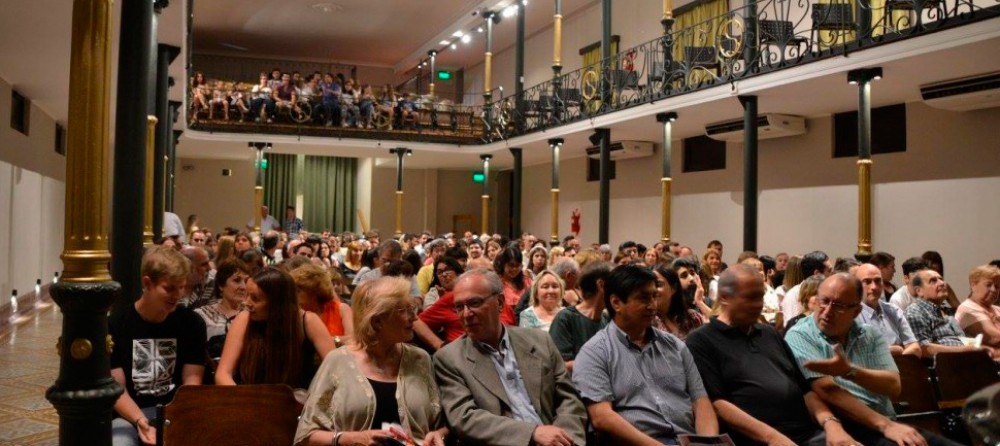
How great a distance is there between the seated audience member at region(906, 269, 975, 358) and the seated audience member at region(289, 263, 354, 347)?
3.92 metres

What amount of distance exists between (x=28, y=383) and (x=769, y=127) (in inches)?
436

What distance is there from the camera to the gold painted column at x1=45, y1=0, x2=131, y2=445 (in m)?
2.93

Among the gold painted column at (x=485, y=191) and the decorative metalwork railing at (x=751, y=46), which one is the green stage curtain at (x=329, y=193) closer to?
the gold painted column at (x=485, y=191)

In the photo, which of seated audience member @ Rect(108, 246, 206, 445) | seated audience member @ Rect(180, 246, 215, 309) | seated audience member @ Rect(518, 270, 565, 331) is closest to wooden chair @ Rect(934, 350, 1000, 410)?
seated audience member @ Rect(518, 270, 565, 331)

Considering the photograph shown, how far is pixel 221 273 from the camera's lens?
5.20 m

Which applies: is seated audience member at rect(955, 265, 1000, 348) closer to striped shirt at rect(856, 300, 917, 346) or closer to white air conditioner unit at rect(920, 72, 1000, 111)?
striped shirt at rect(856, 300, 917, 346)

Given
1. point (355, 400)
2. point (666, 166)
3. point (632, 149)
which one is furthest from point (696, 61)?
point (355, 400)

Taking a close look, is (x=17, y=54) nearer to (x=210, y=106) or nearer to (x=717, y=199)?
(x=210, y=106)

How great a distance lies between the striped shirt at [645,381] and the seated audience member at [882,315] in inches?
82.9

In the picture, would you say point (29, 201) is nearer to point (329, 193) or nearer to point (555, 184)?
point (555, 184)

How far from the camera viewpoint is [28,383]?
6.80m

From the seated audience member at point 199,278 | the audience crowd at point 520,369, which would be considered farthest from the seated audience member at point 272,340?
the seated audience member at point 199,278

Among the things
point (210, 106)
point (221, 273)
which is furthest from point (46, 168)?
point (221, 273)

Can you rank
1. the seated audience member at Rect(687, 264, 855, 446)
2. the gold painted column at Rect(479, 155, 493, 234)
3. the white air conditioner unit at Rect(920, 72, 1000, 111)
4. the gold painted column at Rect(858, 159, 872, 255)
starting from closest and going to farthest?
the seated audience member at Rect(687, 264, 855, 446), the white air conditioner unit at Rect(920, 72, 1000, 111), the gold painted column at Rect(858, 159, 872, 255), the gold painted column at Rect(479, 155, 493, 234)
